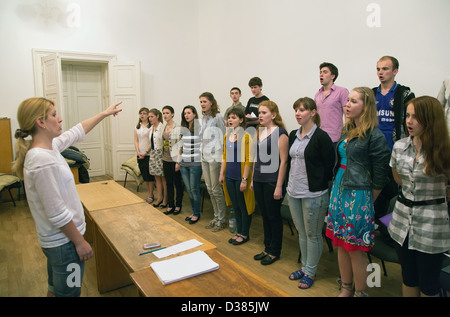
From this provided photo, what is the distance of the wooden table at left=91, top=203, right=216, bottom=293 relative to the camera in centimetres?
199

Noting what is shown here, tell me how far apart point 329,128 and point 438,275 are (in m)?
2.13

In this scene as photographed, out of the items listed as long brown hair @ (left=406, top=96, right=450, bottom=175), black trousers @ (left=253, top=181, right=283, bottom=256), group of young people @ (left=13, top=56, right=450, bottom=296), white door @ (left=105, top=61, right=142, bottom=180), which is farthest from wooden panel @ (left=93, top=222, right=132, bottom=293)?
white door @ (left=105, top=61, right=142, bottom=180)

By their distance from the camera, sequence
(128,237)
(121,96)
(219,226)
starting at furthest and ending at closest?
(121,96), (219,226), (128,237)

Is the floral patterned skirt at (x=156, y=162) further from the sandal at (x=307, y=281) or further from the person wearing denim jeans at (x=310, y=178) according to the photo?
the sandal at (x=307, y=281)

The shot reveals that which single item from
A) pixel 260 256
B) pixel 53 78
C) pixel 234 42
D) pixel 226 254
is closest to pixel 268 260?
pixel 260 256

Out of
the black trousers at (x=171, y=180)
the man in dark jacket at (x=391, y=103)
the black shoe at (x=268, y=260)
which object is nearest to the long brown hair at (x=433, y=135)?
the man in dark jacket at (x=391, y=103)

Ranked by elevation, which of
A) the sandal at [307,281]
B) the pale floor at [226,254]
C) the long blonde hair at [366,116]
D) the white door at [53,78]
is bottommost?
the pale floor at [226,254]

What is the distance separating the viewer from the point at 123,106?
7184 mm

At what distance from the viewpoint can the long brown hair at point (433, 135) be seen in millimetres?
1845

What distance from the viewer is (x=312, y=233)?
2.79 metres

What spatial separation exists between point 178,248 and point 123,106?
581 cm

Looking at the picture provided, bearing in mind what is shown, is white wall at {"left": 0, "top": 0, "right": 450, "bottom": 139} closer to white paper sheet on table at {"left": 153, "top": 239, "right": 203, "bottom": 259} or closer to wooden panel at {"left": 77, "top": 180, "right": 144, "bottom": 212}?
wooden panel at {"left": 77, "top": 180, "right": 144, "bottom": 212}

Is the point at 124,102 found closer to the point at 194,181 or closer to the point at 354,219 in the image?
the point at 194,181
